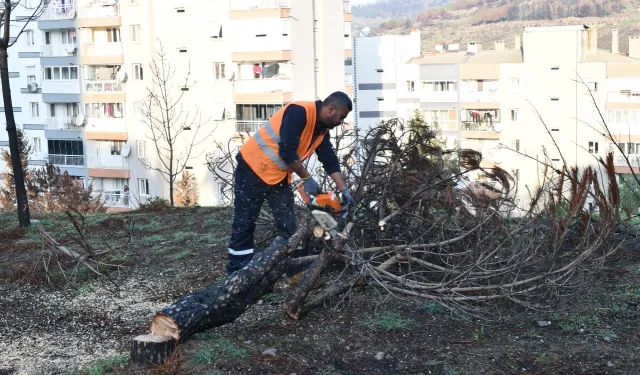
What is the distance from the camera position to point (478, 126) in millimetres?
54188

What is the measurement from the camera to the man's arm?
5922 mm

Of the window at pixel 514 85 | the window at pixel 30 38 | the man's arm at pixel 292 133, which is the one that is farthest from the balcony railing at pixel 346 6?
the man's arm at pixel 292 133

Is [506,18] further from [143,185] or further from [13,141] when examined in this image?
[13,141]

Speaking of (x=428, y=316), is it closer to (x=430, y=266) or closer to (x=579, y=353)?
(x=430, y=266)

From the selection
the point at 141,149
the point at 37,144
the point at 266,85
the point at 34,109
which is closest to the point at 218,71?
the point at 266,85

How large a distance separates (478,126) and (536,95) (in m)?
3.84

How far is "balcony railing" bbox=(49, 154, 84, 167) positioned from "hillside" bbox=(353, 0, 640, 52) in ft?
205

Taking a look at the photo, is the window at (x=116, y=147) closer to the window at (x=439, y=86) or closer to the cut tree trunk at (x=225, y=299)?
the window at (x=439, y=86)

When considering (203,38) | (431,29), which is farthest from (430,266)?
(431,29)

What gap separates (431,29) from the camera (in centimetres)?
12300

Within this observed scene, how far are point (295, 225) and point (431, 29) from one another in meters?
120

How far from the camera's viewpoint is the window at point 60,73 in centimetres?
4172

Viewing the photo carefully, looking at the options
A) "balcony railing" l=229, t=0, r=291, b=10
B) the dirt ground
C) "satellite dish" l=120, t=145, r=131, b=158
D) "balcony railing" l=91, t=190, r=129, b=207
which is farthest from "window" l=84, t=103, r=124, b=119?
the dirt ground

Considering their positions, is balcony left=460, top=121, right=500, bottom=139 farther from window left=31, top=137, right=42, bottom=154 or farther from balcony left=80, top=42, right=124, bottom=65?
window left=31, top=137, right=42, bottom=154
